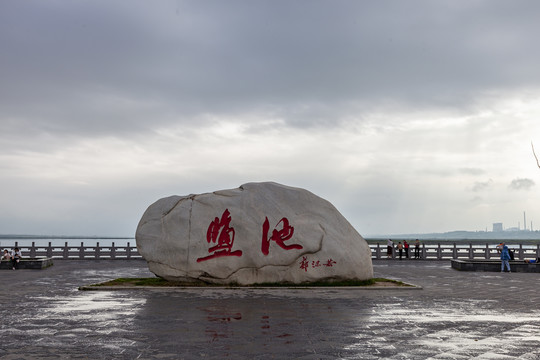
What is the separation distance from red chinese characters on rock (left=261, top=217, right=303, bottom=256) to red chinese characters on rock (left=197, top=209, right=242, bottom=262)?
93cm

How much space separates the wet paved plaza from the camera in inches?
315

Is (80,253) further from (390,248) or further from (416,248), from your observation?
(416,248)

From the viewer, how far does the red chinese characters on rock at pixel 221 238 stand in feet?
58.0

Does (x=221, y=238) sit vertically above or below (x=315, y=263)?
above

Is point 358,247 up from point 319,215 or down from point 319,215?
down

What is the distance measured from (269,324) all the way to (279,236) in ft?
24.6

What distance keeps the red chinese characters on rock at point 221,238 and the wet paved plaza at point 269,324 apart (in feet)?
5.30

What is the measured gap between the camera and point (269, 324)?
34.0ft

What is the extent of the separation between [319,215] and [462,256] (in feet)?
82.5

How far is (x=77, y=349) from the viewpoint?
810cm

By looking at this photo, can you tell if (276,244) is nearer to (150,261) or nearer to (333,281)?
(333,281)

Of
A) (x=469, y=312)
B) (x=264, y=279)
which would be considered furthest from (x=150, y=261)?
(x=469, y=312)

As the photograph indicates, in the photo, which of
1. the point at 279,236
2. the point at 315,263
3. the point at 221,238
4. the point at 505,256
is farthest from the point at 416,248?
the point at 221,238

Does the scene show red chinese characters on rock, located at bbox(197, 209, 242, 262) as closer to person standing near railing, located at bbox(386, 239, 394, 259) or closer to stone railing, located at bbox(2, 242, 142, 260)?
stone railing, located at bbox(2, 242, 142, 260)
